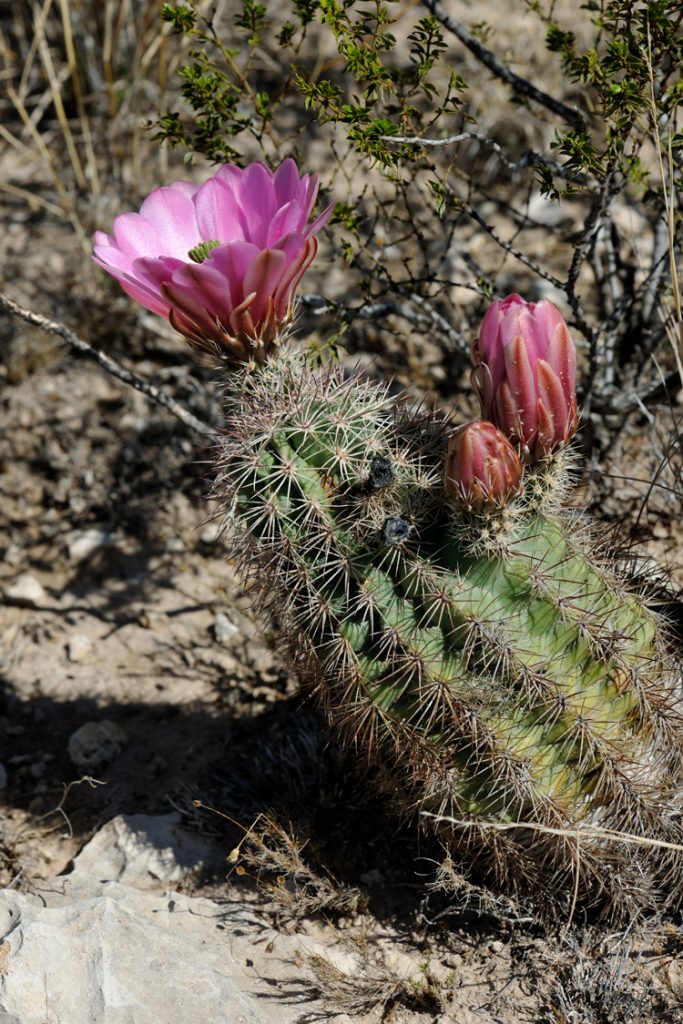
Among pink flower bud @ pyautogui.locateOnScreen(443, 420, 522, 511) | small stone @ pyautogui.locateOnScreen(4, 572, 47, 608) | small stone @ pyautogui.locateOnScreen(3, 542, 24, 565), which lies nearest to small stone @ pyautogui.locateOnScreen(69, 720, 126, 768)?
small stone @ pyautogui.locateOnScreen(4, 572, 47, 608)

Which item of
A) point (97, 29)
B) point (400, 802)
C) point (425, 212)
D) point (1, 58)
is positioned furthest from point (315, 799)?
point (1, 58)

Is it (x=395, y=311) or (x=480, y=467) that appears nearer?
(x=480, y=467)

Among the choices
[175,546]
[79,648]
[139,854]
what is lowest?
[139,854]

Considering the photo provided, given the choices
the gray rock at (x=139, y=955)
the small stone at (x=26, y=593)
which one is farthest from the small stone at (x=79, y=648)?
the gray rock at (x=139, y=955)

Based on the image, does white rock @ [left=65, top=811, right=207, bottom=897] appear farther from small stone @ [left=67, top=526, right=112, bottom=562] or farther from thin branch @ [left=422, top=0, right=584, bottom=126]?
thin branch @ [left=422, top=0, right=584, bottom=126]

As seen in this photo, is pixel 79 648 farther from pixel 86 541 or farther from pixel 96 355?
pixel 96 355

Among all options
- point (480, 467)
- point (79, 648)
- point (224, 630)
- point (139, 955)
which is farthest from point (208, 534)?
point (480, 467)

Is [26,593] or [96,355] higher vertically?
[96,355]
